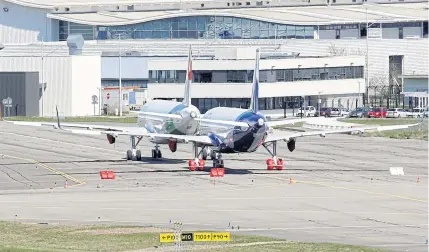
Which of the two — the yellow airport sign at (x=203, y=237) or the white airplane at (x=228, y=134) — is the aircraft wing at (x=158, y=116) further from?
the yellow airport sign at (x=203, y=237)

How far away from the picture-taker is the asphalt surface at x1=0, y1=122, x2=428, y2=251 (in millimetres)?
57688

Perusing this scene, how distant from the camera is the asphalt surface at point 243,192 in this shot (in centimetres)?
5769

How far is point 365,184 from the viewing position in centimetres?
7706

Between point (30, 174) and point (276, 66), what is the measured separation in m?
81.3

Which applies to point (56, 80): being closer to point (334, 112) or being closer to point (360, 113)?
point (334, 112)

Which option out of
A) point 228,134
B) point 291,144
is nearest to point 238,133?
point 228,134

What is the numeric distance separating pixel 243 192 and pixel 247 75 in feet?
283

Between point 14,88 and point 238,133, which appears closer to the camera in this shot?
point 238,133

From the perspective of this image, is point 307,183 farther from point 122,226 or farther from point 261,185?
point 122,226

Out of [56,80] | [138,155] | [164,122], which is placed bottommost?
[138,155]

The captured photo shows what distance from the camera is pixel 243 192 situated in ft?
238

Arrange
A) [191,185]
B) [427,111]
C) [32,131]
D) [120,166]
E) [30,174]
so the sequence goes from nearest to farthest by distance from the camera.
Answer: [191,185] → [30,174] → [120,166] → [32,131] → [427,111]

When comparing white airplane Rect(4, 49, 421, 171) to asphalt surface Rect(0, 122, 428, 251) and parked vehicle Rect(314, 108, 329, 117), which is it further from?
parked vehicle Rect(314, 108, 329, 117)

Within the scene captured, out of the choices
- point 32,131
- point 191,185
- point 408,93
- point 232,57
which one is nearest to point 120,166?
point 191,185
